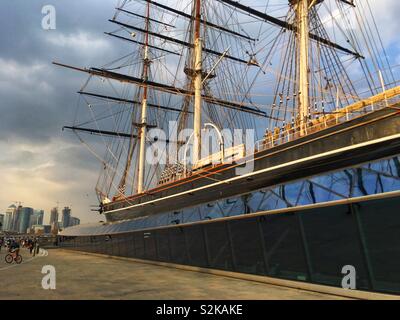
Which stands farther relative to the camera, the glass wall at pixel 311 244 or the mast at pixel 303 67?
the mast at pixel 303 67

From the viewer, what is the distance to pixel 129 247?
953 inches

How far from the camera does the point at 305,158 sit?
11336 mm

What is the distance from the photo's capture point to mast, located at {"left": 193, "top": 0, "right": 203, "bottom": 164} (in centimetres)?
2270

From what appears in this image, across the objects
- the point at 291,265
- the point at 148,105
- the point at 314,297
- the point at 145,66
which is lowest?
the point at 314,297

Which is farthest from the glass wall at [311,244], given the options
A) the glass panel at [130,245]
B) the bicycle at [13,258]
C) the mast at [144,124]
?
the mast at [144,124]

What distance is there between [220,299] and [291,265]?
3.57 meters

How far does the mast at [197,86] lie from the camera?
22.7m

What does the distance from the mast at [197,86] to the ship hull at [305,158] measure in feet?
15.9

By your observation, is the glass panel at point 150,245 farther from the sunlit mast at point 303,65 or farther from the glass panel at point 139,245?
the sunlit mast at point 303,65

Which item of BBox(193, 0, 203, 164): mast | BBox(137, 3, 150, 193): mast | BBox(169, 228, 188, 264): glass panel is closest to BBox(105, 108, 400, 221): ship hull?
BBox(169, 228, 188, 264): glass panel

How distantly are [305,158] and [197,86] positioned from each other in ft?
50.3

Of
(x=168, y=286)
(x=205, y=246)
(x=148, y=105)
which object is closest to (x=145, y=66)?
(x=148, y=105)

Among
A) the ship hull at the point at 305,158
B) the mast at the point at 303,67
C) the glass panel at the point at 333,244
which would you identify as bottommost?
the glass panel at the point at 333,244
